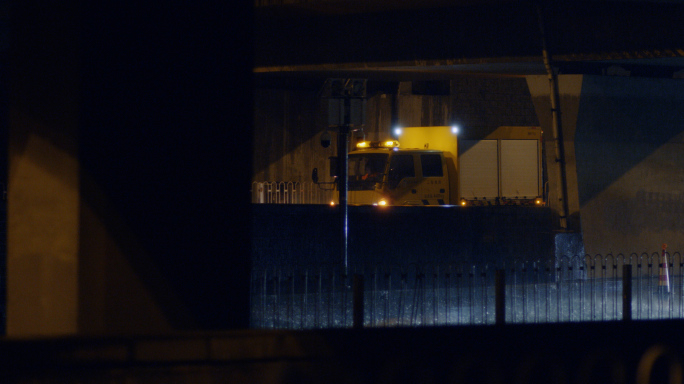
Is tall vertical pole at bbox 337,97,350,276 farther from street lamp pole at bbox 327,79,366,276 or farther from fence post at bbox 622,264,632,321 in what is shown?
fence post at bbox 622,264,632,321

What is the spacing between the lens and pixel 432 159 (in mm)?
23547

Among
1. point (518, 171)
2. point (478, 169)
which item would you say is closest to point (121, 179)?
point (478, 169)

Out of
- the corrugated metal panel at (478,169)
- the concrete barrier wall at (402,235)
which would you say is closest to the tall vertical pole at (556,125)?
the concrete barrier wall at (402,235)

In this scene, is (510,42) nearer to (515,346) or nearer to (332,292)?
(332,292)

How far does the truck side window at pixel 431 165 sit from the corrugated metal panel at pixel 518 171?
11.9ft

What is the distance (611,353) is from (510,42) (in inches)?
620

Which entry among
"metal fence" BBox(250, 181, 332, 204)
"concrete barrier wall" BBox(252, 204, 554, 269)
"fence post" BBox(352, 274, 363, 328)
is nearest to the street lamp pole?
"concrete barrier wall" BBox(252, 204, 554, 269)

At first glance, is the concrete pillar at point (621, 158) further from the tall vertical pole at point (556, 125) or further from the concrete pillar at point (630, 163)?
the tall vertical pole at point (556, 125)

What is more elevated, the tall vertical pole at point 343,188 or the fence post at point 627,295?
the tall vertical pole at point 343,188

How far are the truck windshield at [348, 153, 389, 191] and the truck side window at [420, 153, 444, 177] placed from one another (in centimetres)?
100

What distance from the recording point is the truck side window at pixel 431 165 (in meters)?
23.2

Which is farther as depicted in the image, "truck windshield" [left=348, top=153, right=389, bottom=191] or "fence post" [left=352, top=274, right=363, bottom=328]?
"truck windshield" [left=348, top=153, right=389, bottom=191]

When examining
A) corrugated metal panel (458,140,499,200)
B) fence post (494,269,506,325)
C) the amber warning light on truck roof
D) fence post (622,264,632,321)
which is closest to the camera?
fence post (494,269,506,325)

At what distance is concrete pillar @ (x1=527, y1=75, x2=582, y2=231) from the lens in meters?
19.7
